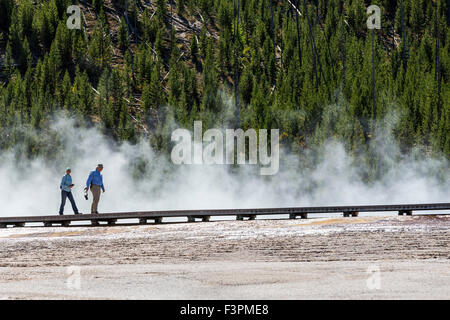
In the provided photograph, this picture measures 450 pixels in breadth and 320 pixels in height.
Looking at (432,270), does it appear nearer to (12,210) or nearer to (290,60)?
(12,210)

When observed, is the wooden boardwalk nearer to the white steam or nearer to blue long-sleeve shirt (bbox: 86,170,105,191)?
blue long-sleeve shirt (bbox: 86,170,105,191)

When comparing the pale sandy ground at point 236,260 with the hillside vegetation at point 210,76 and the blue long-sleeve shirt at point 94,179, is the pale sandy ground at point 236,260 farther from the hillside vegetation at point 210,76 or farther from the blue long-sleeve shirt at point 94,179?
the hillside vegetation at point 210,76

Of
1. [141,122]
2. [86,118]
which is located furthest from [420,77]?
[86,118]

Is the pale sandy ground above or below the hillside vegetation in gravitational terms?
below

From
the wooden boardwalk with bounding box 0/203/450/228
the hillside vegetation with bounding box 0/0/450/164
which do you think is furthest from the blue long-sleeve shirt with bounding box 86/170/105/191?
the hillside vegetation with bounding box 0/0/450/164

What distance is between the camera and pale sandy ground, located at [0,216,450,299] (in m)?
9.98

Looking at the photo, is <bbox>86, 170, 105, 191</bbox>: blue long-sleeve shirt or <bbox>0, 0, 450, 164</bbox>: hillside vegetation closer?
<bbox>86, 170, 105, 191</bbox>: blue long-sleeve shirt

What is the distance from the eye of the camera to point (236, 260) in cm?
1417

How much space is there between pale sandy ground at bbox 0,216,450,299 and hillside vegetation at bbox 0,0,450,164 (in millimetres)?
26931

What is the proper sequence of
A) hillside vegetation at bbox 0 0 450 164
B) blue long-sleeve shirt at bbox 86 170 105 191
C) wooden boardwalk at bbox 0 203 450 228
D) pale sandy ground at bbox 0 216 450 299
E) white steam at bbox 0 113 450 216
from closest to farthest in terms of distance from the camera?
pale sandy ground at bbox 0 216 450 299, blue long-sleeve shirt at bbox 86 170 105 191, wooden boardwalk at bbox 0 203 450 228, white steam at bbox 0 113 450 216, hillside vegetation at bbox 0 0 450 164

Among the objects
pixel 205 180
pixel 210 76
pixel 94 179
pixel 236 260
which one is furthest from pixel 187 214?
pixel 210 76

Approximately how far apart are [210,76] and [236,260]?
3881 centimetres

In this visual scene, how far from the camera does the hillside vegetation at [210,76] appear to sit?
4866cm

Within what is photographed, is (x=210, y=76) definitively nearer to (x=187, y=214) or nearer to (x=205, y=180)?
(x=205, y=180)
